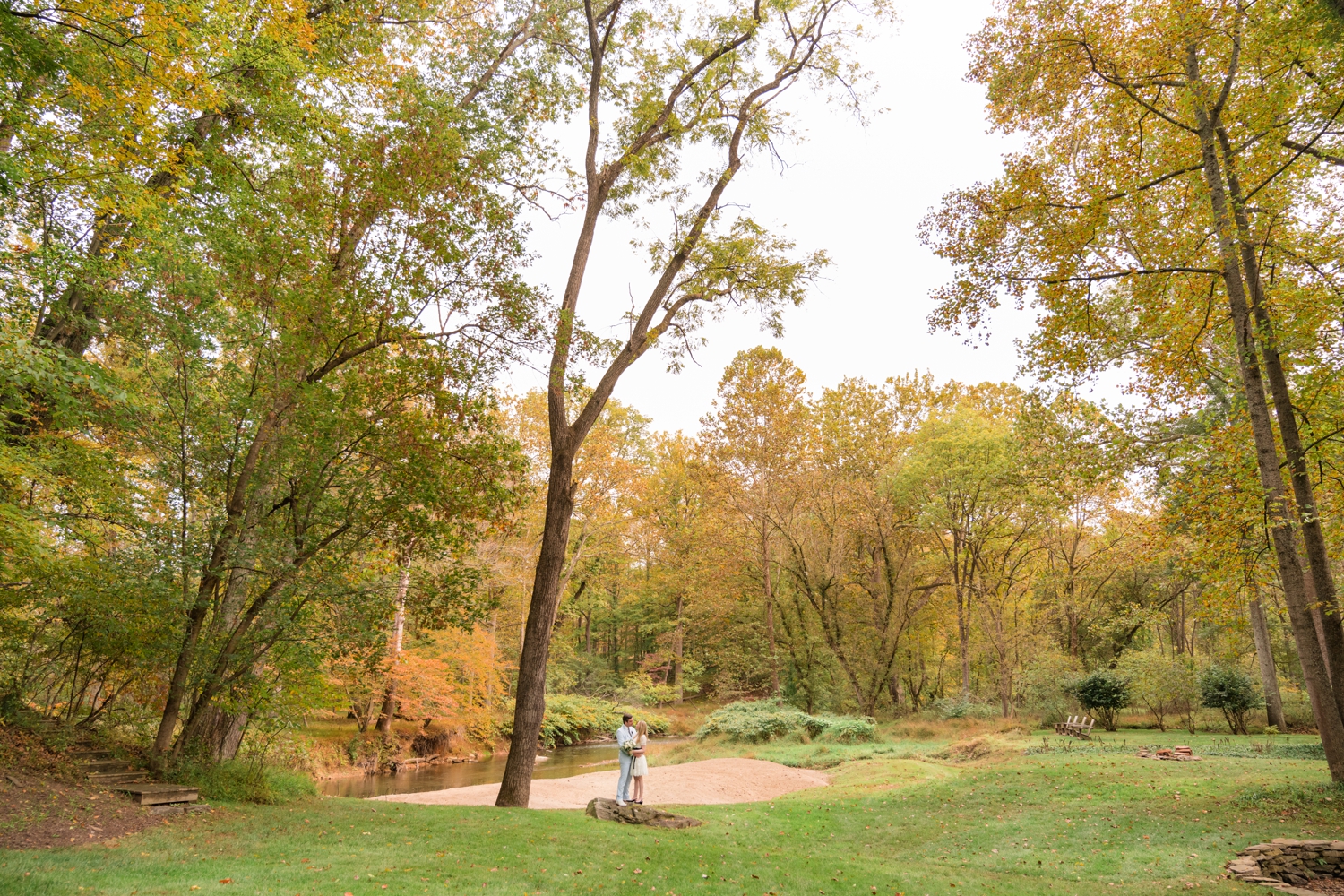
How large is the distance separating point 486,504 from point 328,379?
279 centimetres

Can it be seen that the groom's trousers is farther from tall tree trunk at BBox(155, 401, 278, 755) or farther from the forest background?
tall tree trunk at BBox(155, 401, 278, 755)

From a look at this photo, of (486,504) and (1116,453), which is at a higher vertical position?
(1116,453)

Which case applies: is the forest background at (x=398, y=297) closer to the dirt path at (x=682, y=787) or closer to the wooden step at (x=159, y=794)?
the wooden step at (x=159, y=794)

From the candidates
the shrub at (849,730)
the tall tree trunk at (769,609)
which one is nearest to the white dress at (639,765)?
the shrub at (849,730)

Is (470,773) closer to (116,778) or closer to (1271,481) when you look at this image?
(116,778)

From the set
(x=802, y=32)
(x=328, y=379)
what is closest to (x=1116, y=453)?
(x=802, y=32)

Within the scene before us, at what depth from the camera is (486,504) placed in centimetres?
980

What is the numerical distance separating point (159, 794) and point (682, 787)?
32.9 feet

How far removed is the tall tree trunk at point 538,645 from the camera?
10.1 m

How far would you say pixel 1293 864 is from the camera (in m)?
6.50

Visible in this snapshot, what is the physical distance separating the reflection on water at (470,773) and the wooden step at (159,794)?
21.9 ft

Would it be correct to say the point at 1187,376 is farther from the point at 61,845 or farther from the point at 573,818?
the point at 61,845

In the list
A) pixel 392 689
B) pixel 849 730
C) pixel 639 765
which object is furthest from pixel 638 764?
pixel 849 730

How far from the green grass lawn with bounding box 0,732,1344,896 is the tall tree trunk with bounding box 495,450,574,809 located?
2.90ft
